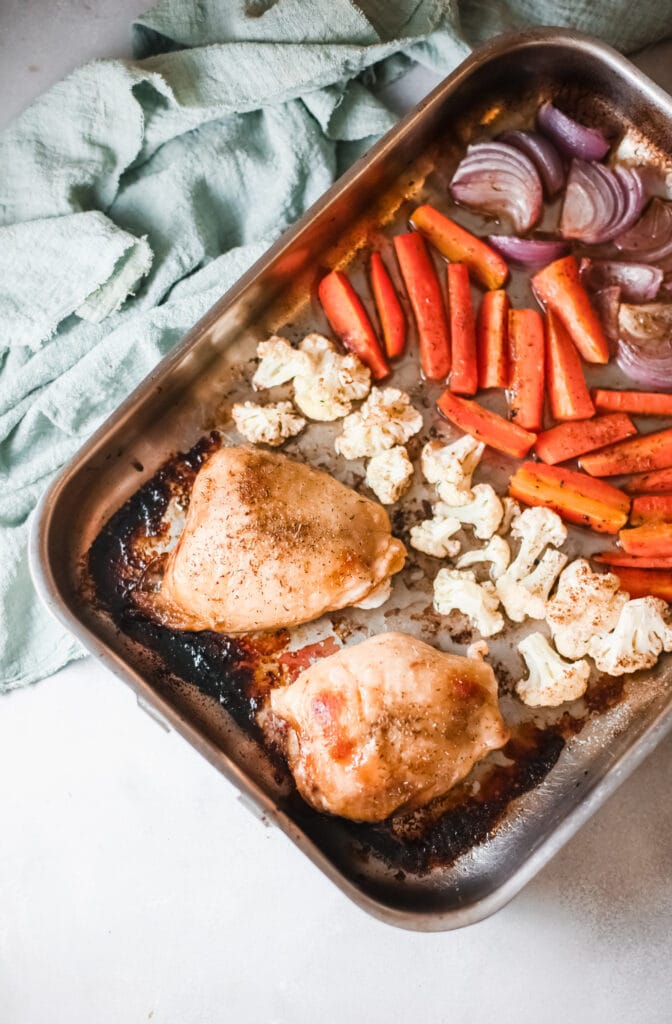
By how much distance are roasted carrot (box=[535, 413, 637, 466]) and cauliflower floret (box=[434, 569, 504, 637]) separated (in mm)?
482

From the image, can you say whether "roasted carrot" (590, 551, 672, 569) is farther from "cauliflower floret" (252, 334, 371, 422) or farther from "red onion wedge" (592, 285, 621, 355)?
"cauliflower floret" (252, 334, 371, 422)

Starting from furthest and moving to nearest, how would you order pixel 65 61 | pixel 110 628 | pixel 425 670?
1. pixel 65 61
2. pixel 110 628
3. pixel 425 670

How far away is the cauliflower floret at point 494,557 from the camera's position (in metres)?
2.68

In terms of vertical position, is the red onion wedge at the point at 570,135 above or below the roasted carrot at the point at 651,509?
above

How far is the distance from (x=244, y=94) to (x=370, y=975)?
2.89 metres

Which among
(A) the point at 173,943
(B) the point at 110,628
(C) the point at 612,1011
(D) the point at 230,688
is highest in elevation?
(B) the point at 110,628

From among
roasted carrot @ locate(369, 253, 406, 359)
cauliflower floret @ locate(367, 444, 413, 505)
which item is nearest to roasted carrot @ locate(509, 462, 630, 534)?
cauliflower floret @ locate(367, 444, 413, 505)

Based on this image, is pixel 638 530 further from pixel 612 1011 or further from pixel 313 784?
pixel 612 1011

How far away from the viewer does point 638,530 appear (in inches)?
107

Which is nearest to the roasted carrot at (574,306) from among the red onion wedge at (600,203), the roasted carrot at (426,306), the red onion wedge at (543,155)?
the red onion wedge at (600,203)

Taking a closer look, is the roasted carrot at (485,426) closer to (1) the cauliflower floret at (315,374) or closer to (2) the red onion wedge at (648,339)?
(1) the cauliflower floret at (315,374)

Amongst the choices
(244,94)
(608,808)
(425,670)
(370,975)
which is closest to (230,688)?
(425,670)

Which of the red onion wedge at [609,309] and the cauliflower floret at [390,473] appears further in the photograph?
the red onion wedge at [609,309]

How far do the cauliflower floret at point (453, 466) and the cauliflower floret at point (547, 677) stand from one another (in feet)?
1.66
